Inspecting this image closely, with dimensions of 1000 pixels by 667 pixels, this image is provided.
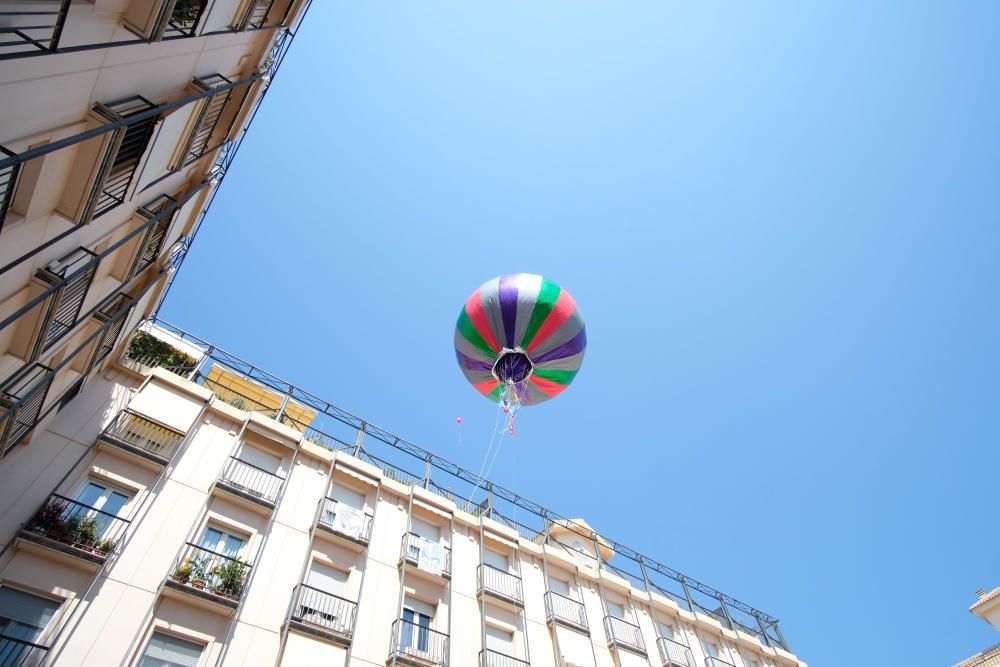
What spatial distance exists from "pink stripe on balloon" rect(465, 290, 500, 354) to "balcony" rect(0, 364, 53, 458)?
33.0 feet

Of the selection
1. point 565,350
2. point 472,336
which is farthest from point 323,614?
point 565,350

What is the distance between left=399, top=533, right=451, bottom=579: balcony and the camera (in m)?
14.7

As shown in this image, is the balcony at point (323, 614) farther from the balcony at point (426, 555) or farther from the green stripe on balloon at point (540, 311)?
the green stripe on balloon at point (540, 311)

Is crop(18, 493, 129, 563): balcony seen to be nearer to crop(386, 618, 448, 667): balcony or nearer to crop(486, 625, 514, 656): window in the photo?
crop(386, 618, 448, 667): balcony

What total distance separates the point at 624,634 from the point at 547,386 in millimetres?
8280

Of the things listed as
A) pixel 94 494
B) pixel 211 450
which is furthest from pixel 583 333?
pixel 94 494

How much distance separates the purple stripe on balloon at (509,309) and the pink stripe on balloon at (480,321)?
0.46 m

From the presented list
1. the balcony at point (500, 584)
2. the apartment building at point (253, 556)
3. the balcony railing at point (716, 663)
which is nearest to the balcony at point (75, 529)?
the apartment building at point (253, 556)

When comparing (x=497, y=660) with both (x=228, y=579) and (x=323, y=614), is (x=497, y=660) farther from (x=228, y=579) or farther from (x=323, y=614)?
(x=228, y=579)

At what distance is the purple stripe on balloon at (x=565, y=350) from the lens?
1631 cm

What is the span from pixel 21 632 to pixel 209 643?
3.01m

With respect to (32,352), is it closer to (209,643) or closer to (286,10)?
(209,643)

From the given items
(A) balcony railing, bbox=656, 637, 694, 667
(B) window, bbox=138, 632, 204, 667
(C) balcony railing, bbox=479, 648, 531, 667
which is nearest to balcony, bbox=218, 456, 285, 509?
(B) window, bbox=138, 632, 204, 667

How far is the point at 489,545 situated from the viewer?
56.9 ft
